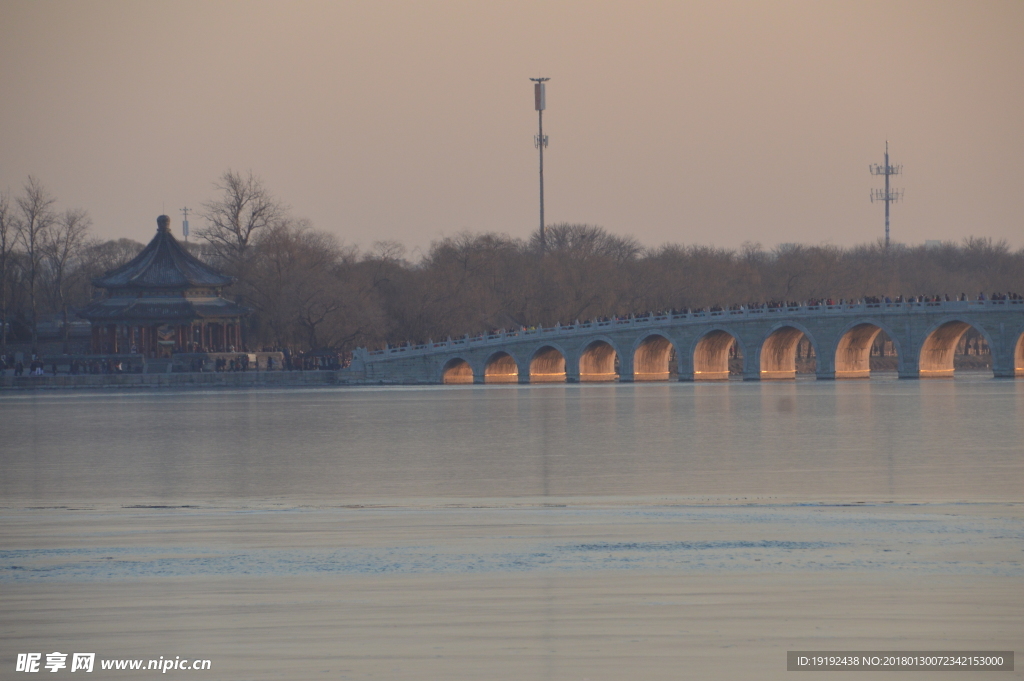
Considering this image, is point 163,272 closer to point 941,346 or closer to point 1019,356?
point 941,346

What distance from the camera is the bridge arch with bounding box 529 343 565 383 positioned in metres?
72.5

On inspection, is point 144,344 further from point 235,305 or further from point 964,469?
point 964,469

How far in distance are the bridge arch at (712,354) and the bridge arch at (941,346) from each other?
8606 mm

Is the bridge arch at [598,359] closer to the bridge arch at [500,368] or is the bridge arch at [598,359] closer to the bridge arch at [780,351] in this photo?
the bridge arch at [500,368]

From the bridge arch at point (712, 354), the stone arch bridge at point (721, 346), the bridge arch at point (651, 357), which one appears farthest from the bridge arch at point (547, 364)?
the bridge arch at point (712, 354)

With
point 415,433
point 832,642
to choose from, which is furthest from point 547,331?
point 832,642

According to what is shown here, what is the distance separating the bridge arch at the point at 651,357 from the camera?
236 ft

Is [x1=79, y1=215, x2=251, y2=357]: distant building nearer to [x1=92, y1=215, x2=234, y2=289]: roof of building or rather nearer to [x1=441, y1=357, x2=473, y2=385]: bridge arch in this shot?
[x1=92, y1=215, x2=234, y2=289]: roof of building

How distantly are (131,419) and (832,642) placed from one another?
37697 millimetres

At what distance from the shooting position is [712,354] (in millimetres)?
73938

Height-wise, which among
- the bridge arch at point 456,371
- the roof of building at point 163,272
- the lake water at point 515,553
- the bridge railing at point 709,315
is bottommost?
the lake water at point 515,553

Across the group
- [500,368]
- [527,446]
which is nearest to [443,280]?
[500,368]

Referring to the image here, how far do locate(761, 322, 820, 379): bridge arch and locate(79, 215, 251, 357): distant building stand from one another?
2624cm

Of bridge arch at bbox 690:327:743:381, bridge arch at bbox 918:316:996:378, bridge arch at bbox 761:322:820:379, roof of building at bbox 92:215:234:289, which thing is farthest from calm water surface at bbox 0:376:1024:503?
roof of building at bbox 92:215:234:289
